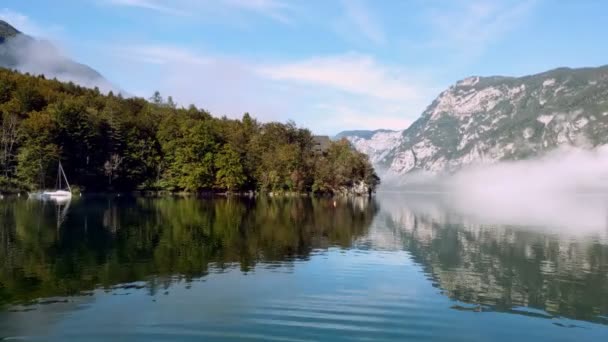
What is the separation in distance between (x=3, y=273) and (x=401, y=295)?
18.9 m

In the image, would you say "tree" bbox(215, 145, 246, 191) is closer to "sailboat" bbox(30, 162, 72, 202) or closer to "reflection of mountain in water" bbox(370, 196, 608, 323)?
"sailboat" bbox(30, 162, 72, 202)

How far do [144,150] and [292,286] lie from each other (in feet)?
400

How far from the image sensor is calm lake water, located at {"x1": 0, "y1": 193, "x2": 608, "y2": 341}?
57.8 feet

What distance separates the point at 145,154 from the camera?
457 ft

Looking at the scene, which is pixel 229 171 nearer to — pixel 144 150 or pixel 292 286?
pixel 144 150

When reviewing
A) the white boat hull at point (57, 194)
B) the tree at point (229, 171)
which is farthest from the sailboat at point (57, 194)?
the tree at point (229, 171)

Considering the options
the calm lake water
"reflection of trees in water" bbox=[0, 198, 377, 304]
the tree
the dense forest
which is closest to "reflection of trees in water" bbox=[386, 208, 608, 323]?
the calm lake water

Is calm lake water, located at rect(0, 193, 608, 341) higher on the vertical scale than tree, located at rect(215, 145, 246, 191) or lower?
lower

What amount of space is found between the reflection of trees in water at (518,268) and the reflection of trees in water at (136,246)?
26.5 ft

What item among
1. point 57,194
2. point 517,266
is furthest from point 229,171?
point 517,266

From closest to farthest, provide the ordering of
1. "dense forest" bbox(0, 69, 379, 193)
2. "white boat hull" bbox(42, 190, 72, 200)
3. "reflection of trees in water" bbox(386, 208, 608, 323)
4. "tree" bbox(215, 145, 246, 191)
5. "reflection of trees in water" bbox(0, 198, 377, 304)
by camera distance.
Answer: "reflection of trees in water" bbox(386, 208, 608, 323) → "reflection of trees in water" bbox(0, 198, 377, 304) → "white boat hull" bbox(42, 190, 72, 200) → "dense forest" bbox(0, 69, 379, 193) → "tree" bbox(215, 145, 246, 191)

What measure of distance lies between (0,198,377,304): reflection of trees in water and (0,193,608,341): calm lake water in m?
0.14

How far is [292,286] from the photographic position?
79.9 feet

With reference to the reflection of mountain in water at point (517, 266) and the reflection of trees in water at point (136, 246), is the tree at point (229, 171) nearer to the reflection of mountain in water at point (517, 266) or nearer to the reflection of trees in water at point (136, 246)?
the reflection of trees in water at point (136, 246)
